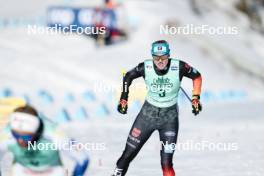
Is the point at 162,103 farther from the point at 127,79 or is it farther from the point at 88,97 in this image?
the point at 88,97

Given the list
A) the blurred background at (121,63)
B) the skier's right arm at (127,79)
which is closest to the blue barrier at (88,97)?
the blurred background at (121,63)

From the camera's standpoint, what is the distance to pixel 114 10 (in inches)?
1246

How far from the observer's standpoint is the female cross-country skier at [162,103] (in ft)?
30.2

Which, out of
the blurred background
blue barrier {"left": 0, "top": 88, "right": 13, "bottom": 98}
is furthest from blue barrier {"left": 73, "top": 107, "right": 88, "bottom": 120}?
blue barrier {"left": 0, "top": 88, "right": 13, "bottom": 98}

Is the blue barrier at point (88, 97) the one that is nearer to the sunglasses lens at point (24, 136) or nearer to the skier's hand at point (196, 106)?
the skier's hand at point (196, 106)

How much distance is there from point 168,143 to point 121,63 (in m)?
20.0

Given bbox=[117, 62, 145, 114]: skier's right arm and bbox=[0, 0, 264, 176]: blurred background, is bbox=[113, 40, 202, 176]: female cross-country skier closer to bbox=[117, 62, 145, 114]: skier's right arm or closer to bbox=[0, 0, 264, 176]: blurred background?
bbox=[117, 62, 145, 114]: skier's right arm

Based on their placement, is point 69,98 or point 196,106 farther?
point 69,98

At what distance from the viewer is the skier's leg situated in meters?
9.20

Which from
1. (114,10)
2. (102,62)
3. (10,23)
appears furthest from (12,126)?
(10,23)

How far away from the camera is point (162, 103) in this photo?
366 inches

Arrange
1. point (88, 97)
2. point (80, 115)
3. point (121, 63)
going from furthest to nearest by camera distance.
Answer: point (121, 63)
point (88, 97)
point (80, 115)

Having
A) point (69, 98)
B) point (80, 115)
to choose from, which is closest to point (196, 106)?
point (80, 115)

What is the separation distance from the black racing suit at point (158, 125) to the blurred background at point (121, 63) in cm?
502
